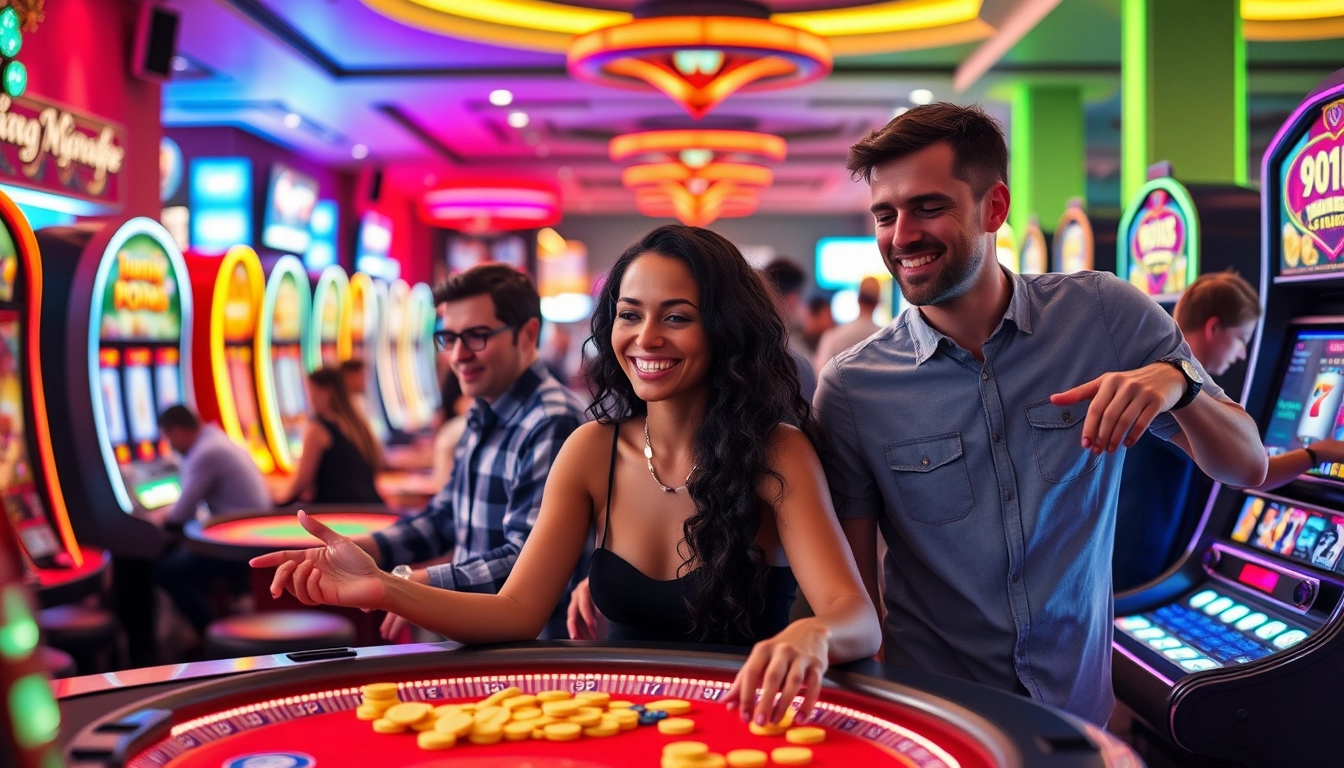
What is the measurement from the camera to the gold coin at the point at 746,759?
47.2 inches

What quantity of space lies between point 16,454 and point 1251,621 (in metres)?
3.55

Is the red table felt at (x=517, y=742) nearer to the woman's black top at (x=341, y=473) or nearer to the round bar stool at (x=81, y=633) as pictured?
the round bar stool at (x=81, y=633)

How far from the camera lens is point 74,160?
16.0 ft

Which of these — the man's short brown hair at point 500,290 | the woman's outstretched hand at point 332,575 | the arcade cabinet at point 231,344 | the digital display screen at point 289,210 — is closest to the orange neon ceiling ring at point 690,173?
the digital display screen at point 289,210

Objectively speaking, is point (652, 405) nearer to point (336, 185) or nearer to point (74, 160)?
point (74, 160)

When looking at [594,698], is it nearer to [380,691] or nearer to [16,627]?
[380,691]

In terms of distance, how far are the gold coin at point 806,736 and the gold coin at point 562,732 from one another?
0.77 ft

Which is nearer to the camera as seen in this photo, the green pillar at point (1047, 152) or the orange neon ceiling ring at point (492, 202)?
the green pillar at point (1047, 152)

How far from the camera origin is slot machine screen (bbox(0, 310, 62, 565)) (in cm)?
364

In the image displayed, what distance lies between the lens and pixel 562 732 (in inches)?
50.4

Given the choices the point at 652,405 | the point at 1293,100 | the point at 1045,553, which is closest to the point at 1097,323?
the point at 1045,553

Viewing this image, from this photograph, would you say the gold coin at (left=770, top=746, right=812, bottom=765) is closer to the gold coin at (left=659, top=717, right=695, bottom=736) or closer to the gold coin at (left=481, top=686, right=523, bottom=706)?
the gold coin at (left=659, top=717, right=695, bottom=736)

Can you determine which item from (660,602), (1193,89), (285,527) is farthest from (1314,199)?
(285,527)

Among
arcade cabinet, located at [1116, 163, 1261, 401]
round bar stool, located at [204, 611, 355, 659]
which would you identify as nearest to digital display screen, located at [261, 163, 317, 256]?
round bar stool, located at [204, 611, 355, 659]
